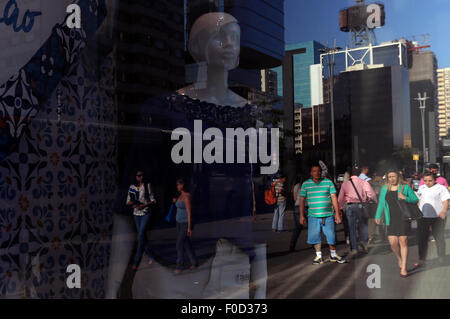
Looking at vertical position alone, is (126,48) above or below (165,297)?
above

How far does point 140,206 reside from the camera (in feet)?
8.32

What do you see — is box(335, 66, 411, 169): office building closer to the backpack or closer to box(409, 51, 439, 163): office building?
box(409, 51, 439, 163): office building

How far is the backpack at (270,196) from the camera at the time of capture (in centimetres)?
262

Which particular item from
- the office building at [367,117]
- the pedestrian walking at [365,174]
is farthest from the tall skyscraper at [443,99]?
the pedestrian walking at [365,174]

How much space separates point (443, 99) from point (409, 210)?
201 centimetres

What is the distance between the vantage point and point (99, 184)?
250 cm

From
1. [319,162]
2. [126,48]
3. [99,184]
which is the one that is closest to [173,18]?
[126,48]

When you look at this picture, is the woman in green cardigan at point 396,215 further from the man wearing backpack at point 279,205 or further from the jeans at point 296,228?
the man wearing backpack at point 279,205

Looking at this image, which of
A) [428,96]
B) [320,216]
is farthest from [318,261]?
[428,96]

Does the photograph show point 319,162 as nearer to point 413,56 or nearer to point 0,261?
point 413,56

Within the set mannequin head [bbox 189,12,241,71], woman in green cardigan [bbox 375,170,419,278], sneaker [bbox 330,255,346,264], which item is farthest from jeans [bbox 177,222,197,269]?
sneaker [bbox 330,255,346,264]

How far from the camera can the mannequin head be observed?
2.54 meters

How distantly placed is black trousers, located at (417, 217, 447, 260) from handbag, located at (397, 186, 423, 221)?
0.24 m

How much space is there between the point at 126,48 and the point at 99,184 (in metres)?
0.81
